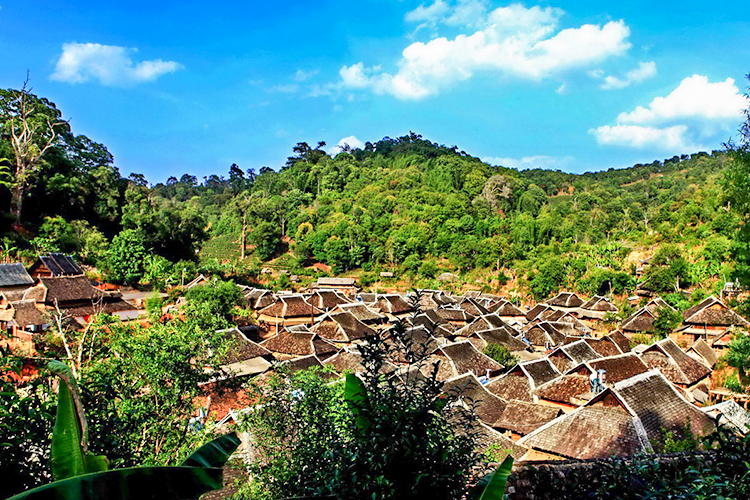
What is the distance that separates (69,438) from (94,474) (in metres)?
0.92

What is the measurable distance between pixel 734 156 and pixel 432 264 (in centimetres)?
3760

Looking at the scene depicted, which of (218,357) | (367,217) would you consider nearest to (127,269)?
(218,357)

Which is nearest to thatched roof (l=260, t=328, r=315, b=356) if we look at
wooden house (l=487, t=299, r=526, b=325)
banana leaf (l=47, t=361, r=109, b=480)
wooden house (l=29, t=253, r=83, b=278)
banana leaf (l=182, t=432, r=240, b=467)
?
wooden house (l=29, t=253, r=83, b=278)

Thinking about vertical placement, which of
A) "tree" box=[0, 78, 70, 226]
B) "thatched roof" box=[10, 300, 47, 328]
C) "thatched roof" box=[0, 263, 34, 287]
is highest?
"tree" box=[0, 78, 70, 226]

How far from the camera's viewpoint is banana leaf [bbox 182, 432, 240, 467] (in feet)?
11.5

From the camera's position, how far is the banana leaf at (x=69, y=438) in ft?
9.61

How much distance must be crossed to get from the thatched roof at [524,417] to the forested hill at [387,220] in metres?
17.4

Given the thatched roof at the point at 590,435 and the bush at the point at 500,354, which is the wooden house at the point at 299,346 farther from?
the thatched roof at the point at 590,435

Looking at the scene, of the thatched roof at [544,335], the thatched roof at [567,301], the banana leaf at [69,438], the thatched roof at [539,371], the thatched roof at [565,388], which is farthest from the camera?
the thatched roof at [567,301]

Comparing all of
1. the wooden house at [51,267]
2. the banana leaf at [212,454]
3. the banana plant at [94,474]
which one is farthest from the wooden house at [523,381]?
the wooden house at [51,267]

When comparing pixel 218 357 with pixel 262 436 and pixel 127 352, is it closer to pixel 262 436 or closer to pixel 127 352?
pixel 127 352

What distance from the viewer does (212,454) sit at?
3.62 metres

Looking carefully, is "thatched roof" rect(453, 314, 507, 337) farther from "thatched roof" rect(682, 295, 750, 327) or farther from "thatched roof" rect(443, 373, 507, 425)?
"thatched roof" rect(443, 373, 507, 425)

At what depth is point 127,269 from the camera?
25.8 m
